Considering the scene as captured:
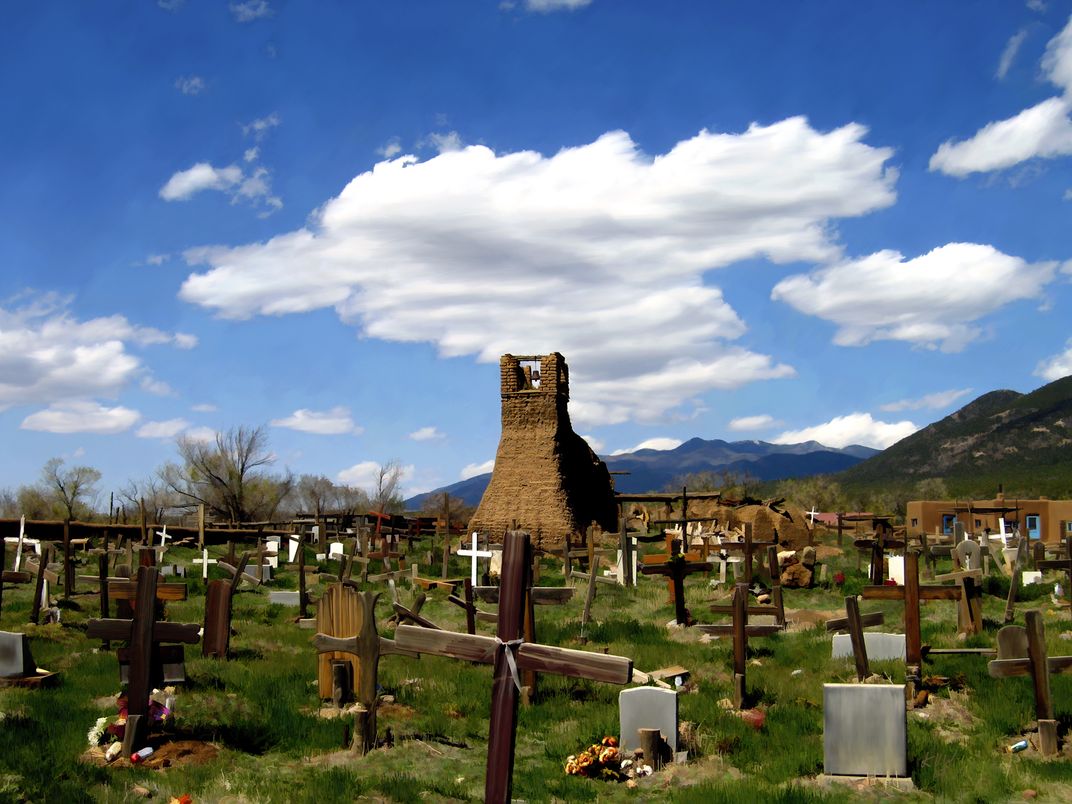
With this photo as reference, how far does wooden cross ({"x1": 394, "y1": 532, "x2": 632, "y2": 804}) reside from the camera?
24.6 ft

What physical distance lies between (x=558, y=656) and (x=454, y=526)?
43.4 m

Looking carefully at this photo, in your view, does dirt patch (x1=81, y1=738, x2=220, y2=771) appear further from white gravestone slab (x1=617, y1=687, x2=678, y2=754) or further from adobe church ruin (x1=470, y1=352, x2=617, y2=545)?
adobe church ruin (x1=470, y1=352, x2=617, y2=545)

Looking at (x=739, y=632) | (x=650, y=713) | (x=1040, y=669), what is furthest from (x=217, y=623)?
(x=1040, y=669)

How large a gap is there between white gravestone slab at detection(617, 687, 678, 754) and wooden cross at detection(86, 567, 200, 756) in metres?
5.23

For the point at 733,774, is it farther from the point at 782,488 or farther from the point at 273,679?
the point at 782,488

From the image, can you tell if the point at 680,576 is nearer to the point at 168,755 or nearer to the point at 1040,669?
the point at 1040,669

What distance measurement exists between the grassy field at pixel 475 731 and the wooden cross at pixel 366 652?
26cm

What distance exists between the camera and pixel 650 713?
11.8 metres

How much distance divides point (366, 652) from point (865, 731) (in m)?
5.87

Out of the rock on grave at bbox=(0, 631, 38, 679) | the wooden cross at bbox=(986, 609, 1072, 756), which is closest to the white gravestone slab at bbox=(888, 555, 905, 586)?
the wooden cross at bbox=(986, 609, 1072, 756)

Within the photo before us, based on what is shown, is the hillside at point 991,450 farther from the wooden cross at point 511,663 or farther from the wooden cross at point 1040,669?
the wooden cross at point 511,663

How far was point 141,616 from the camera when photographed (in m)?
11.8

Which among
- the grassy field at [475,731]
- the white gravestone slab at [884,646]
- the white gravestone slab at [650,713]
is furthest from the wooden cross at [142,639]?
the white gravestone slab at [884,646]

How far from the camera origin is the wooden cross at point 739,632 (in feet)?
45.0
